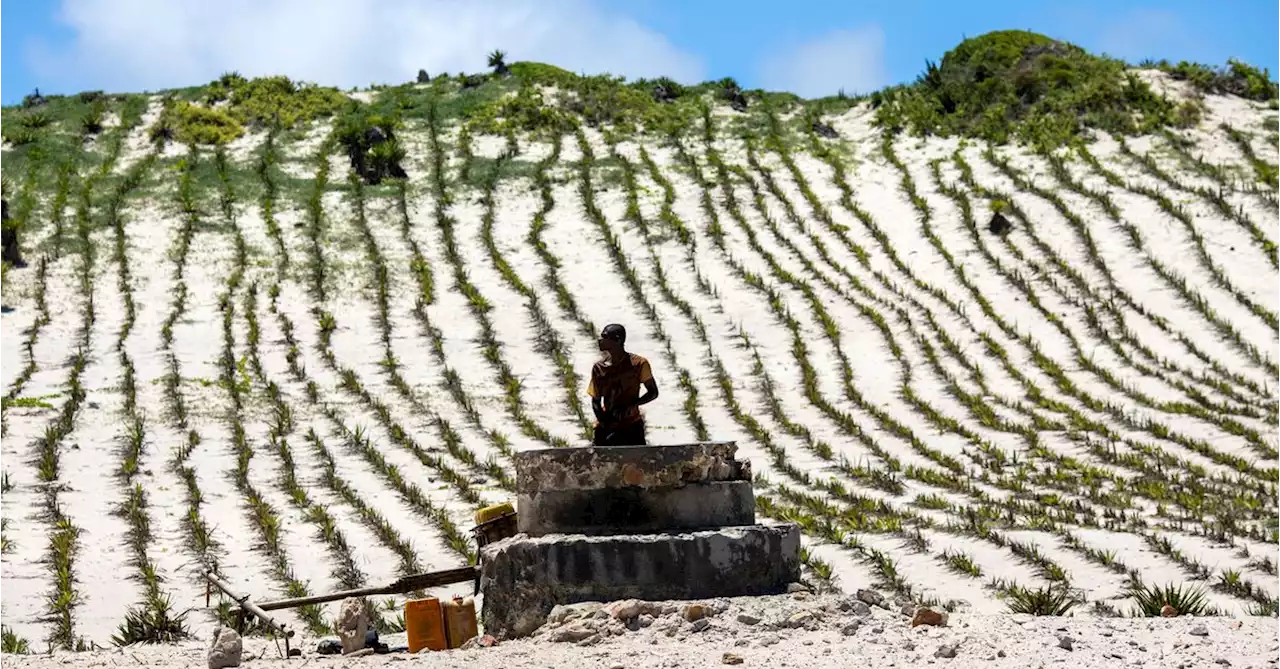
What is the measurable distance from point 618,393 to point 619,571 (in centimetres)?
110

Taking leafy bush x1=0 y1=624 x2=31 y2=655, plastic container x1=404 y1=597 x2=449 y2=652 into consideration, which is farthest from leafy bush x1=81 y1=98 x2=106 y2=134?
plastic container x1=404 y1=597 x2=449 y2=652

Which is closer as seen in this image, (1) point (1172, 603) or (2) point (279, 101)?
(1) point (1172, 603)

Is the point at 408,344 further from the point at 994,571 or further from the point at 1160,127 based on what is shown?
the point at 1160,127

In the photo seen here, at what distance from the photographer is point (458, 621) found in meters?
8.28

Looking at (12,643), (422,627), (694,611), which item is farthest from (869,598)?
(12,643)

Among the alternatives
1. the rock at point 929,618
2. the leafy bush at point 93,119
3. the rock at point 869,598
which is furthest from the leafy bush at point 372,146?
the rock at point 929,618

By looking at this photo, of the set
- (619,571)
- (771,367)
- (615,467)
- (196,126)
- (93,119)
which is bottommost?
(619,571)

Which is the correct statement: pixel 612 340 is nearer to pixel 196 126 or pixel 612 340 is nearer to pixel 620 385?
pixel 620 385

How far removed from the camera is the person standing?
8758 millimetres

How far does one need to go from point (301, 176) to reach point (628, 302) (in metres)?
8.55

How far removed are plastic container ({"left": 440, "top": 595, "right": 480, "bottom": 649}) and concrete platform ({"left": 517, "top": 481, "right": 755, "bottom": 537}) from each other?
51cm

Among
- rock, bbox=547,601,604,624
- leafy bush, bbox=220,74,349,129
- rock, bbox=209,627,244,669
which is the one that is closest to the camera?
rock, bbox=209,627,244,669

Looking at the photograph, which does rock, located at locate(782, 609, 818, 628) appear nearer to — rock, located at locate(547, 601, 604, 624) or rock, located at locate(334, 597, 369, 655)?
rock, located at locate(547, 601, 604, 624)

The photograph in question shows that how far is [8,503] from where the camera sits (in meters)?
13.9
